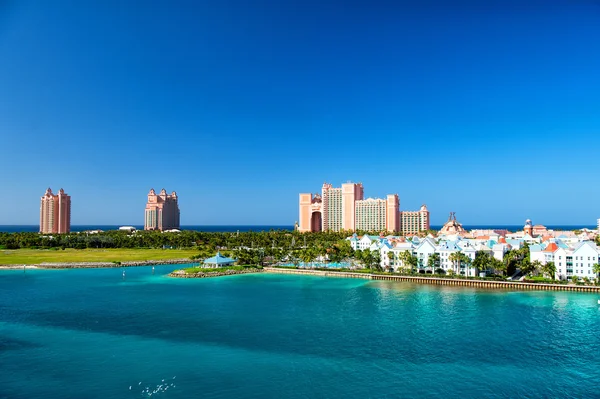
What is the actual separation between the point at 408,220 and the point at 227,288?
90.2 meters

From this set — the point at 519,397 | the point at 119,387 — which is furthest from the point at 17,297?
the point at 519,397

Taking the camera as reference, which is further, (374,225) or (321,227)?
(321,227)

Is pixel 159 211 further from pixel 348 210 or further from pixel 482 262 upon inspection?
pixel 482 262

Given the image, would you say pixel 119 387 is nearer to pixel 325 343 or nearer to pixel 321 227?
pixel 325 343

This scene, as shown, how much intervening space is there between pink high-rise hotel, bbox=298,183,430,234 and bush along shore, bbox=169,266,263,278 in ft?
219

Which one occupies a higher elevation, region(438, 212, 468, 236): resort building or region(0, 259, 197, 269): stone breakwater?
region(438, 212, 468, 236): resort building

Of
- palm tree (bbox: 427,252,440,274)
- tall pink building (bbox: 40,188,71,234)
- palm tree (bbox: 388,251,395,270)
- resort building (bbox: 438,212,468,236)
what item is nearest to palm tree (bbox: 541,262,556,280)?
palm tree (bbox: 427,252,440,274)

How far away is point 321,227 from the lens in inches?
5295

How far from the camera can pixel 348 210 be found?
125 m

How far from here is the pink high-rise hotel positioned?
121125 millimetres

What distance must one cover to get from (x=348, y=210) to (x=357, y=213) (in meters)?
2.67

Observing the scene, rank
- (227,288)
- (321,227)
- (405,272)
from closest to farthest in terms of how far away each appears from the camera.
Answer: (227,288) < (405,272) < (321,227)

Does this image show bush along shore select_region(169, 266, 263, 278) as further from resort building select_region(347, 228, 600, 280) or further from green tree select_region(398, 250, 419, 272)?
green tree select_region(398, 250, 419, 272)

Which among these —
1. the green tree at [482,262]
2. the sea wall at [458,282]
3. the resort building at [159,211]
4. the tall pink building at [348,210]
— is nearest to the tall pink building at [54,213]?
the resort building at [159,211]
